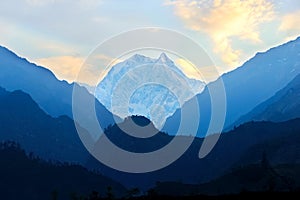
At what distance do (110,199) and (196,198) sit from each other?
15039 mm

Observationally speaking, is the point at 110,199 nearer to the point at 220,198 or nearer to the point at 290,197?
the point at 220,198

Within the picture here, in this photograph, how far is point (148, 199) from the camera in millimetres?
88938

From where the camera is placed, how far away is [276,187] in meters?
183

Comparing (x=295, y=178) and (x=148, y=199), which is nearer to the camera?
(x=148, y=199)

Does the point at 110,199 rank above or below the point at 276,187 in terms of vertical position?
below

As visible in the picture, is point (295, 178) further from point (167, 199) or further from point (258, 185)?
point (167, 199)

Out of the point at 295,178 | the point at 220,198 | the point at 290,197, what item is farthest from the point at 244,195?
the point at 295,178

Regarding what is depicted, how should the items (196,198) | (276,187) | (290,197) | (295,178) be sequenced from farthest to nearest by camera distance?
(295,178) < (276,187) < (196,198) < (290,197)

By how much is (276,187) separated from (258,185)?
1102cm

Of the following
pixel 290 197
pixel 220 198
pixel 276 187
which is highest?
pixel 276 187

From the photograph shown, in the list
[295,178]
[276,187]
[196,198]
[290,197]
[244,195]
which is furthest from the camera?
[295,178]

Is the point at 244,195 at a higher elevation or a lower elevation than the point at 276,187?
lower

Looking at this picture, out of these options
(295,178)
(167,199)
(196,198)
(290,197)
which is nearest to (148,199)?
(167,199)

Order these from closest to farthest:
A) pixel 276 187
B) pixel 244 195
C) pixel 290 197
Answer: pixel 290 197 → pixel 244 195 → pixel 276 187
